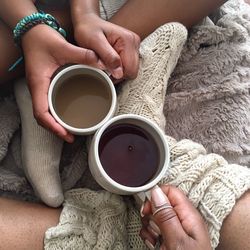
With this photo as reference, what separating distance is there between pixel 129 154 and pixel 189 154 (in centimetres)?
12

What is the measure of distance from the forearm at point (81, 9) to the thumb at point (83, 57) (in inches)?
4.4

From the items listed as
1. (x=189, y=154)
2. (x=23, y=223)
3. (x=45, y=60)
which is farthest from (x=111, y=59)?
(x=23, y=223)

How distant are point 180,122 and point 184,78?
10cm

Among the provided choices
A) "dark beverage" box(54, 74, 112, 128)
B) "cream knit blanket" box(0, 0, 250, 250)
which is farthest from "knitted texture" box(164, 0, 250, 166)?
"dark beverage" box(54, 74, 112, 128)

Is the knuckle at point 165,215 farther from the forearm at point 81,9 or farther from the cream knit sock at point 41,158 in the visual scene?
the forearm at point 81,9

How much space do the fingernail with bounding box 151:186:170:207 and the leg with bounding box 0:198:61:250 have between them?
0.22 m

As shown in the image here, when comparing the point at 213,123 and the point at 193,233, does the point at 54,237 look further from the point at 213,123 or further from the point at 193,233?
the point at 213,123

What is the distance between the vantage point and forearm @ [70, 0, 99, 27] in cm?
91

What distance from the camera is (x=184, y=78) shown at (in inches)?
39.6

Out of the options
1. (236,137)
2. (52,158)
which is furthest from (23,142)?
(236,137)

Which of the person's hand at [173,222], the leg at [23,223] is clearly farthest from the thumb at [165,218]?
the leg at [23,223]

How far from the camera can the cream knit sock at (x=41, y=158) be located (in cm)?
87

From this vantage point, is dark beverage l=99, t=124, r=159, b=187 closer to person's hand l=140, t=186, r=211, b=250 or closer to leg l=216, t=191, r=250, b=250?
person's hand l=140, t=186, r=211, b=250

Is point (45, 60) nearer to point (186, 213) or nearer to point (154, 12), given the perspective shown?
point (154, 12)
